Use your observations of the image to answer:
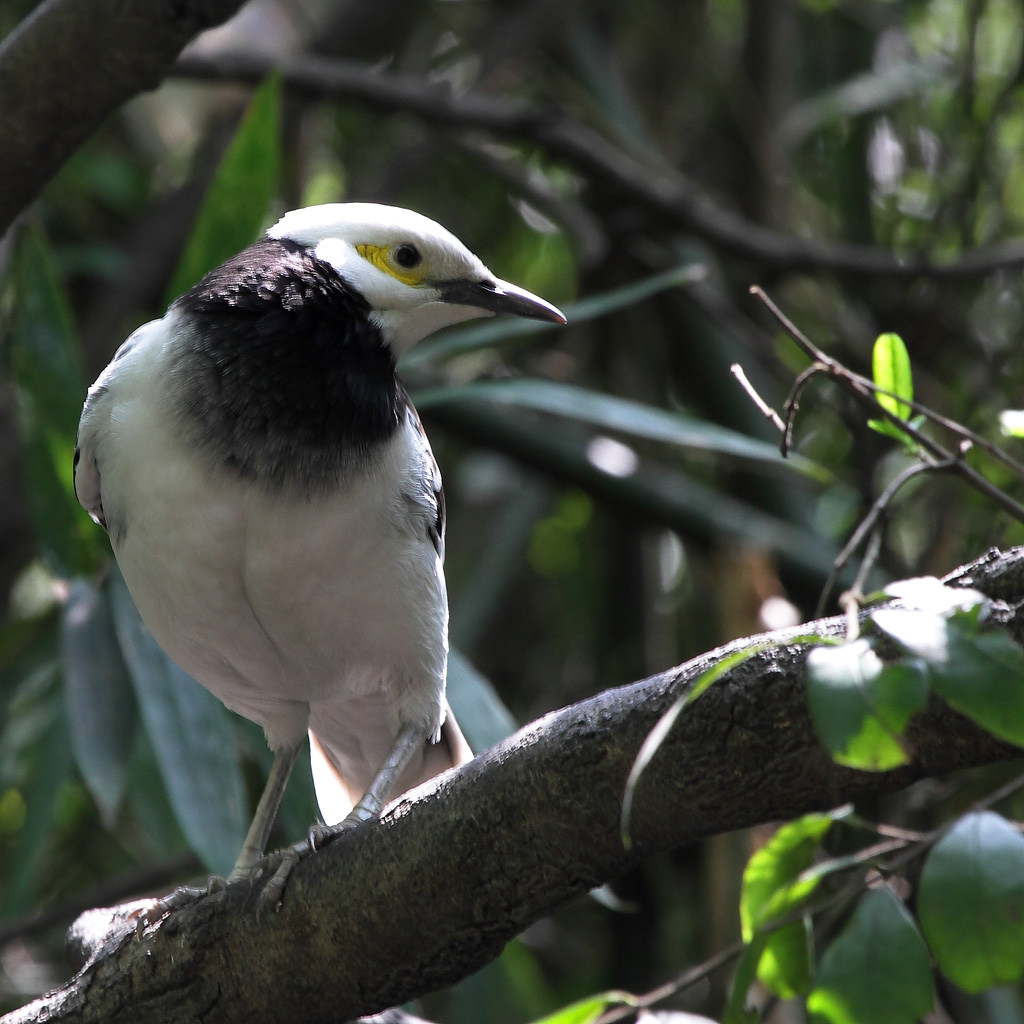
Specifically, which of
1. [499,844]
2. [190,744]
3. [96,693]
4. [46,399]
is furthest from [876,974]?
[46,399]

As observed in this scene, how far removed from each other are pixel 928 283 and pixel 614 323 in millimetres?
1277

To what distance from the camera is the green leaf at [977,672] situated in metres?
1.11

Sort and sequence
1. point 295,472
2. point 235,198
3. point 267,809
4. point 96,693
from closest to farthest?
point 295,472 → point 267,809 → point 96,693 → point 235,198

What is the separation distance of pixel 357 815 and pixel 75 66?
1.51 m

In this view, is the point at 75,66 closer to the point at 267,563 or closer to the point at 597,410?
the point at 267,563

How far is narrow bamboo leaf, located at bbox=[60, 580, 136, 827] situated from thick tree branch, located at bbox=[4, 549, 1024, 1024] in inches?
28.3

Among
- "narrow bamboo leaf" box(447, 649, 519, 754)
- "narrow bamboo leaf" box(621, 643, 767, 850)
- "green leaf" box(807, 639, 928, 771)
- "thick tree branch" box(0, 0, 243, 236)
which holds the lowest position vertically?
"narrow bamboo leaf" box(447, 649, 519, 754)

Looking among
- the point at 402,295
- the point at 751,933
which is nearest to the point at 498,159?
the point at 402,295

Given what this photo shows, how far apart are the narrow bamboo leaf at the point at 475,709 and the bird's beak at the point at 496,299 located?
957mm

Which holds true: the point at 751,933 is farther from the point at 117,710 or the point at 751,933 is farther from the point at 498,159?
the point at 498,159

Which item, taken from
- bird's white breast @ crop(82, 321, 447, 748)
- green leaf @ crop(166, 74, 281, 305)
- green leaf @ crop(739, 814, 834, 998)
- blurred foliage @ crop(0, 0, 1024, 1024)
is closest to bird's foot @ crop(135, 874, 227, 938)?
blurred foliage @ crop(0, 0, 1024, 1024)

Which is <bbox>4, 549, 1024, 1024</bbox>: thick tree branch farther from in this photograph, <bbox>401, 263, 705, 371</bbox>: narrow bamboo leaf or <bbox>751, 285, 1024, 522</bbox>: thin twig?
<bbox>401, 263, 705, 371</bbox>: narrow bamboo leaf

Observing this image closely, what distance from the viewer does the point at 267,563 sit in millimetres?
2279

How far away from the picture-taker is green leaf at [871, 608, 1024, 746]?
1113mm
